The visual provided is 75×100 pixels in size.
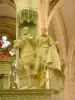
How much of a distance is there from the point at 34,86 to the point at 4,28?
16.0m

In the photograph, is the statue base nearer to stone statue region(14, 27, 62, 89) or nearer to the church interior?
stone statue region(14, 27, 62, 89)

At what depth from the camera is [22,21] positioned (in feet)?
55.9

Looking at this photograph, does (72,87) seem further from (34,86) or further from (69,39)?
(34,86)

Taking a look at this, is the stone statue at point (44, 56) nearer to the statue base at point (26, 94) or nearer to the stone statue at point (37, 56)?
the stone statue at point (37, 56)

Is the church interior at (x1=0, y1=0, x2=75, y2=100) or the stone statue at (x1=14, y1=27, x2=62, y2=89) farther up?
the church interior at (x1=0, y1=0, x2=75, y2=100)

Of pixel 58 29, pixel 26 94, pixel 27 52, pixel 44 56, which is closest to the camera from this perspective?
pixel 26 94

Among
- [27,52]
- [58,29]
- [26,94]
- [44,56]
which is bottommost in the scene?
[26,94]

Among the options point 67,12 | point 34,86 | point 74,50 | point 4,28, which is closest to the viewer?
point 34,86

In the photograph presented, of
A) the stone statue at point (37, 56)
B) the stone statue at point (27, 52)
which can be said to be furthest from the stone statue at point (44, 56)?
the stone statue at point (27, 52)

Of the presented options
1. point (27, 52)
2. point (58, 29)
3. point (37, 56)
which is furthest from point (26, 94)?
point (58, 29)

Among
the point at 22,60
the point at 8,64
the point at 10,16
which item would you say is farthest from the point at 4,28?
the point at 22,60

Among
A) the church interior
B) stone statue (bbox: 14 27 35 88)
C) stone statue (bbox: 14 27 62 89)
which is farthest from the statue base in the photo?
the church interior

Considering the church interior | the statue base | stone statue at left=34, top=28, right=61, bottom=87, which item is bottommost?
the statue base

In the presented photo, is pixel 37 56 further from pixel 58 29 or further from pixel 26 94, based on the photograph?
pixel 58 29
